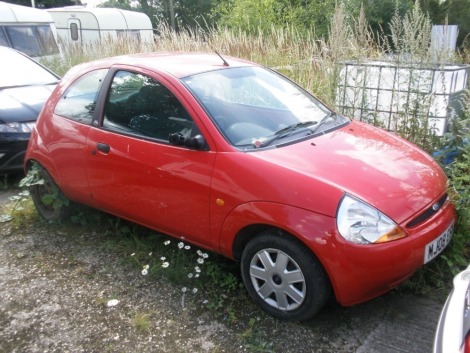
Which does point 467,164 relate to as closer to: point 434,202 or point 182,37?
point 434,202

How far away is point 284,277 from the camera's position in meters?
2.72

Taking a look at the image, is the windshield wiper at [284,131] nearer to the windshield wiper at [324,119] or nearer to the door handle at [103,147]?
the windshield wiper at [324,119]

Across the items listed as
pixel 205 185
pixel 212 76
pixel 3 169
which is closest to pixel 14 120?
pixel 3 169

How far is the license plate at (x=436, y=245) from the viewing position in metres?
2.62

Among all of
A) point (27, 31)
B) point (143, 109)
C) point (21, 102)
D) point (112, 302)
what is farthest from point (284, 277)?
point (27, 31)

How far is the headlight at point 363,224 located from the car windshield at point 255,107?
742 mm

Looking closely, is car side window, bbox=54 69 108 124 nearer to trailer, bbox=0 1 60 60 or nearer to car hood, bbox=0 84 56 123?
car hood, bbox=0 84 56 123

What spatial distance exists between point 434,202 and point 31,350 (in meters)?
2.59

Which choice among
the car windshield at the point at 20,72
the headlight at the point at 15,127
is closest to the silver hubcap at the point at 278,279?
the headlight at the point at 15,127

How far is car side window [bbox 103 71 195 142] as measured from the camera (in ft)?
10.4

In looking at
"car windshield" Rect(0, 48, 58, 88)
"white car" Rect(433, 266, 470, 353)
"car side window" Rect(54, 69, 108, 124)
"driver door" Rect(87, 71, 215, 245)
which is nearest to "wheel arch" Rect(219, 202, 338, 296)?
"driver door" Rect(87, 71, 215, 245)

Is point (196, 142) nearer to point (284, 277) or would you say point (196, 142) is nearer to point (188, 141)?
point (188, 141)

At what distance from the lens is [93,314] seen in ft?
9.93

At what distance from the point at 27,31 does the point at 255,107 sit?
946 centimetres
